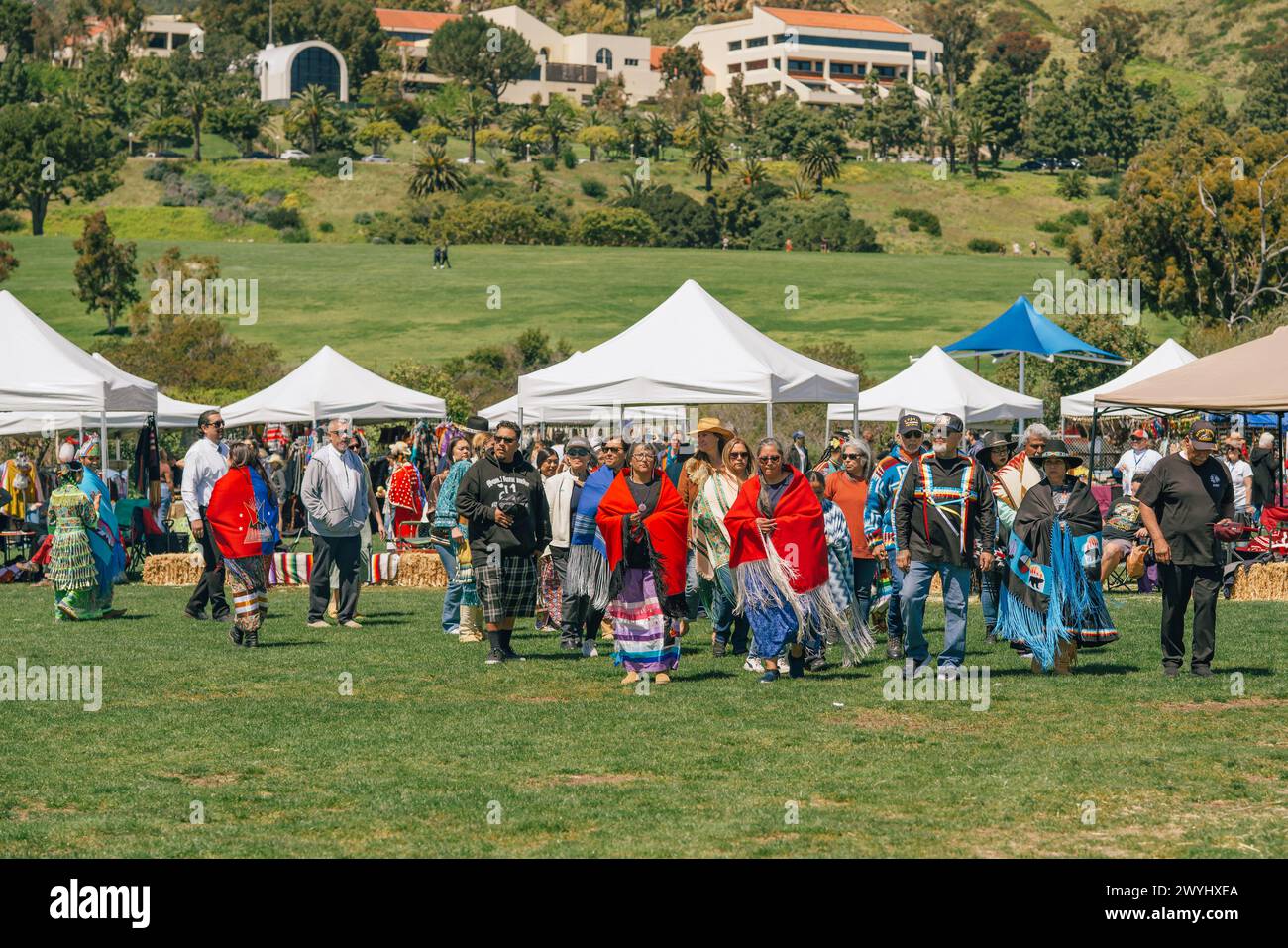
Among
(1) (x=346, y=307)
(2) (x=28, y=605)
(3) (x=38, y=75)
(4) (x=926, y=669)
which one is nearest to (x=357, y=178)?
(1) (x=346, y=307)

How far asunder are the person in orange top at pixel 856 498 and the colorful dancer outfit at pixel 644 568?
7.01ft

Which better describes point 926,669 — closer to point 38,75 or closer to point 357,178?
point 357,178

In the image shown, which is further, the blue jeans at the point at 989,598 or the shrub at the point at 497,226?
the shrub at the point at 497,226

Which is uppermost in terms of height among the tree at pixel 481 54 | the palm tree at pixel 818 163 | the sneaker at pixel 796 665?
the tree at pixel 481 54

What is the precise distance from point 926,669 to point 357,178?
111141 millimetres

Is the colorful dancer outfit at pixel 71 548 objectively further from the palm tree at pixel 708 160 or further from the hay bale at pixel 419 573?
the palm tree at pixel 708 160

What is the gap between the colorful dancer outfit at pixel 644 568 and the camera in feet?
41.2

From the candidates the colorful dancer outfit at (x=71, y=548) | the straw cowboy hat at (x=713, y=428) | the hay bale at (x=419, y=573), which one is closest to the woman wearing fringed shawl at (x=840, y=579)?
the straw cowboy hat at (x=713, y=428)

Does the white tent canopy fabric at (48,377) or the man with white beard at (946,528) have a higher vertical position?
the white tent canopy fabric at (48,377)

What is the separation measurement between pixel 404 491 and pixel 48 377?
4445 millimetres

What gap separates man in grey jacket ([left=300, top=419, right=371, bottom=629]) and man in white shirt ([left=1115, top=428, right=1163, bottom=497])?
9089mm

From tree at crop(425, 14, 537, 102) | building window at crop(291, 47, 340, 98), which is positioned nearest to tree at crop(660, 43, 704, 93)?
tree at crop(425, 14, 537, 102)

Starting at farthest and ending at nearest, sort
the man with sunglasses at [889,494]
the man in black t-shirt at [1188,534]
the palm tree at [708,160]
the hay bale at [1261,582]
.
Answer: the palm tree at [708,160] → the hay bale at [1261,582] → the man with sunglasses at [889,494] → the man in black t-shirt at [1188,534]

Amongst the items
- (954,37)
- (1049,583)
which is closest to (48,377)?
(1049,583)
